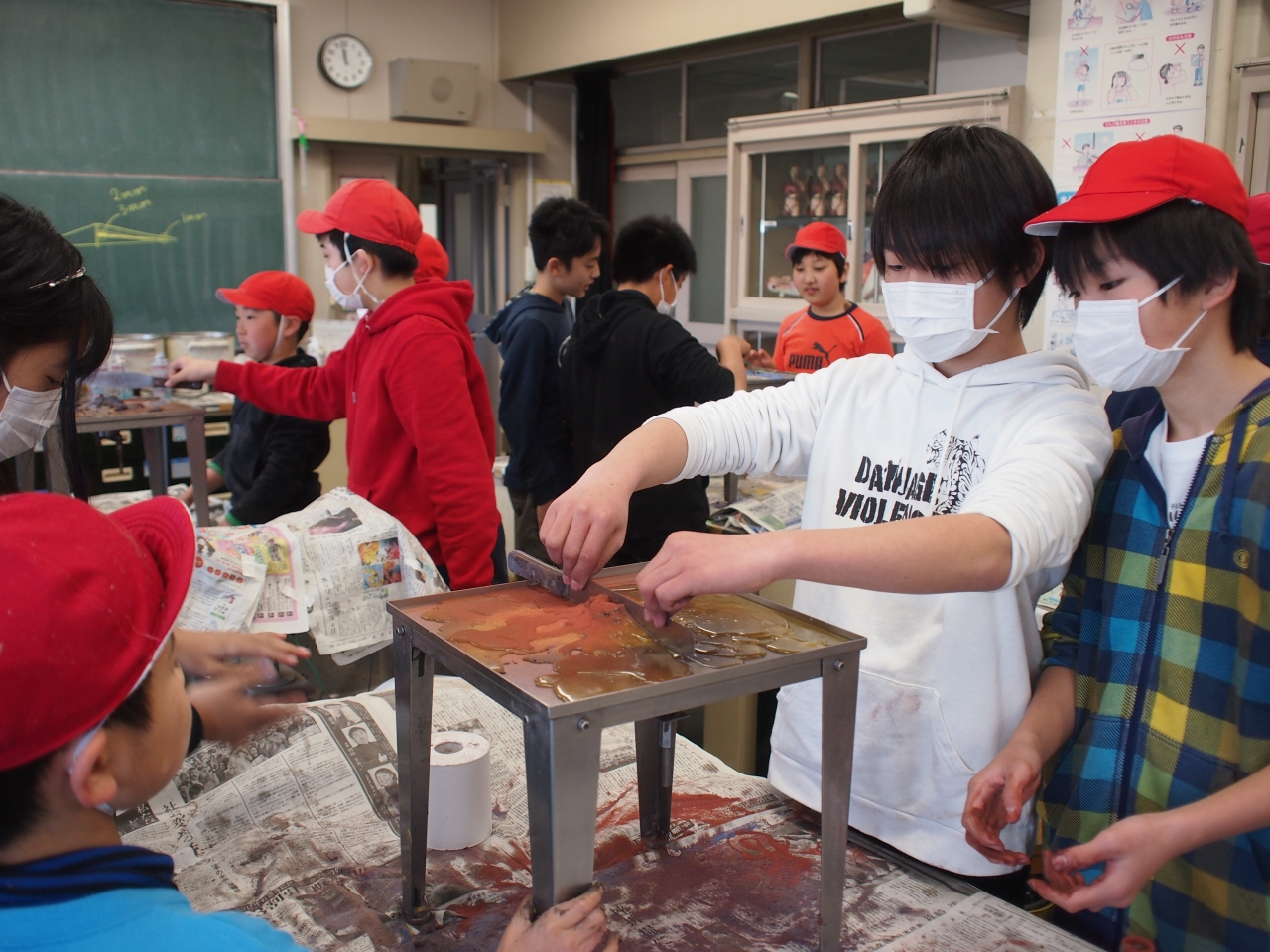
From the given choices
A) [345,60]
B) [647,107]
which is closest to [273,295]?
[345,60]

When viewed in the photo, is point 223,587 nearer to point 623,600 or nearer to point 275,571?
point 275,571

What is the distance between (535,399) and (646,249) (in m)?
0.57

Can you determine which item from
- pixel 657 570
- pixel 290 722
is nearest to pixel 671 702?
pixel 657 570

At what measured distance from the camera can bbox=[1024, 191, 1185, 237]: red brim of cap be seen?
3.23 feet

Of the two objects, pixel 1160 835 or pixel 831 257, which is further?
pixel 831 257

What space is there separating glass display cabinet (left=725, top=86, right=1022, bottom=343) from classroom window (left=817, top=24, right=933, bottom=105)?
19.5 inches

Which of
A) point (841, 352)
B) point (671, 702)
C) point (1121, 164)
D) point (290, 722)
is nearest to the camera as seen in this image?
point (671, 702)

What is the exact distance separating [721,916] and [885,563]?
0.48 meters

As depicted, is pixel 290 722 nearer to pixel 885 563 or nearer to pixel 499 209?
pixel 885 563

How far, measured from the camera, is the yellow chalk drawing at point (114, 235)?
546 centimetres

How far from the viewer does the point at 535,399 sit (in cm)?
305

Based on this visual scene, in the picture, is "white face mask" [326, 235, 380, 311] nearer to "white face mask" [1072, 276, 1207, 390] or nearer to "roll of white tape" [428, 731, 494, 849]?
"roll of white tape" [428, 731, 494, 849]

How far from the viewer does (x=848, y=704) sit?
1030 mm

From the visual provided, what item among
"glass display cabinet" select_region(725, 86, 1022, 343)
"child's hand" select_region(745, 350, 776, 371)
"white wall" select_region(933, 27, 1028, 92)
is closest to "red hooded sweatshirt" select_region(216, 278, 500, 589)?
"child's hand" select_region(745, 350, 776, 371)
